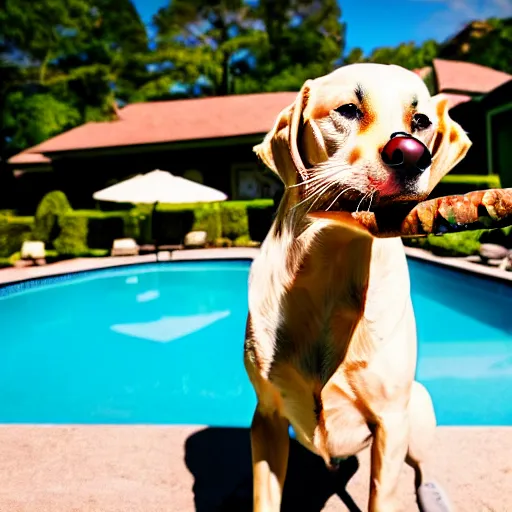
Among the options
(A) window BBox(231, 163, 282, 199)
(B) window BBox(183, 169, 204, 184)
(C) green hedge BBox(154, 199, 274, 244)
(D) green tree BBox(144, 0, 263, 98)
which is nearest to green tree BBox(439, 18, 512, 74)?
(D) green tree BBox(144, 0, 263, 98)

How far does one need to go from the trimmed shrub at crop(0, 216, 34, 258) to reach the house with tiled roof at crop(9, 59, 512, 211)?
16.4ft

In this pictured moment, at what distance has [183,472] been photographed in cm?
308

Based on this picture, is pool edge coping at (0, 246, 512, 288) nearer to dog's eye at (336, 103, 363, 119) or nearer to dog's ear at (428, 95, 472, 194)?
dog's ear at (428, 95, 472, 194)

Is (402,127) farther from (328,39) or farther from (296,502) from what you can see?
(328,39)

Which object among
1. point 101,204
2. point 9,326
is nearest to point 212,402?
point 9,326

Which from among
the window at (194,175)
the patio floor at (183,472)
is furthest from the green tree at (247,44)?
the patio floor at (183,472)

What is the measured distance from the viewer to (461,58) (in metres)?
43.9

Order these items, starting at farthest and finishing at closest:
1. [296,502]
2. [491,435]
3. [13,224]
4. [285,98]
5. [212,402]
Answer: [285,98] → [13,224] → [212,402] → [491,435] → [296,502]

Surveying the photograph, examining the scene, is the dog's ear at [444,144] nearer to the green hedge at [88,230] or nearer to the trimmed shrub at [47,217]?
the green hedge at [88,230]

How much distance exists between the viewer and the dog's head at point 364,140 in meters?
1.35

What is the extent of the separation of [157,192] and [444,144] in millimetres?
13468

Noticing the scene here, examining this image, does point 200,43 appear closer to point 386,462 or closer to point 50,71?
point 50,71

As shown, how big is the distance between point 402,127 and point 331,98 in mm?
261

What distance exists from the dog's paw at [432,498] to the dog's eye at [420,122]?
198cm
